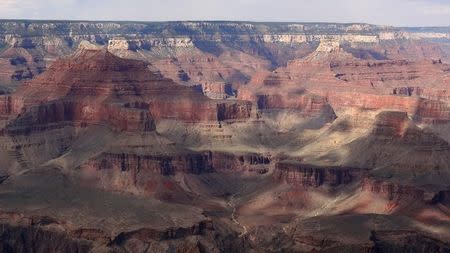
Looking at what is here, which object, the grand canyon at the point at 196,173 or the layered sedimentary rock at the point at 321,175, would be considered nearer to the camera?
the grand canyon at the point at 196,173

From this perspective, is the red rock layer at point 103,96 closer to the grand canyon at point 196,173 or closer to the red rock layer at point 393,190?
the grand canyon at point 196,173

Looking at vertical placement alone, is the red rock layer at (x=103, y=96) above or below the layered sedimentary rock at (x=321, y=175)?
above

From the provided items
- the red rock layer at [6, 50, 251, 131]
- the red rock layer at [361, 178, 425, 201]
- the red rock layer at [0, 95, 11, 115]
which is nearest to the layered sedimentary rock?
the red rock layer at [361, 178, 425, 201]

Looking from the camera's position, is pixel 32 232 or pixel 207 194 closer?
pixel 32 232

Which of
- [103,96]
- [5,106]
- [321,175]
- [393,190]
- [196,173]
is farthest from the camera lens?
[5,106]

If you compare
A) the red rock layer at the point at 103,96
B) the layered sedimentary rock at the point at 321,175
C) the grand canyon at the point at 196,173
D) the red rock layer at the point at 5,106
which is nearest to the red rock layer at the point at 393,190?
the grand canyon at the point at 196,173

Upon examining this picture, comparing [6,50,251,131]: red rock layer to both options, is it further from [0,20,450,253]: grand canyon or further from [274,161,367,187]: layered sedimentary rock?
[274,161,367,187]: layered sedimentary rock

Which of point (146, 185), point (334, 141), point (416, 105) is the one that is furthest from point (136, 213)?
point (416, 105)

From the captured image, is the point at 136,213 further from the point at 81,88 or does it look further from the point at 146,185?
the point at 81,88

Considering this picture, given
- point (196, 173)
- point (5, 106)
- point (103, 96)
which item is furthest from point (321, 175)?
point (5, 106)

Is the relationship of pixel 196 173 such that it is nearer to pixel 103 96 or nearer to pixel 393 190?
pixel 103 96

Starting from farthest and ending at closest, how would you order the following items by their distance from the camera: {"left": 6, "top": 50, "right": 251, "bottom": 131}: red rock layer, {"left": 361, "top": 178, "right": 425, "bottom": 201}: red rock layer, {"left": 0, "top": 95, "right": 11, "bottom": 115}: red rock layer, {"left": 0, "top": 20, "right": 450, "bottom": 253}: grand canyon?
{"left": 0, "top": 95, "right": 11, "bottom": 115}: red rock layer < {"left": 6, "top": 50, "right": 251, "bottom": 131}: red rock layer < {"left": 361, "top": 178, "right": 425, "bottom": 201}: red rock layer < {"left": 0, "top": 20, "right": 450, "bottom": 253}: grand canyon
